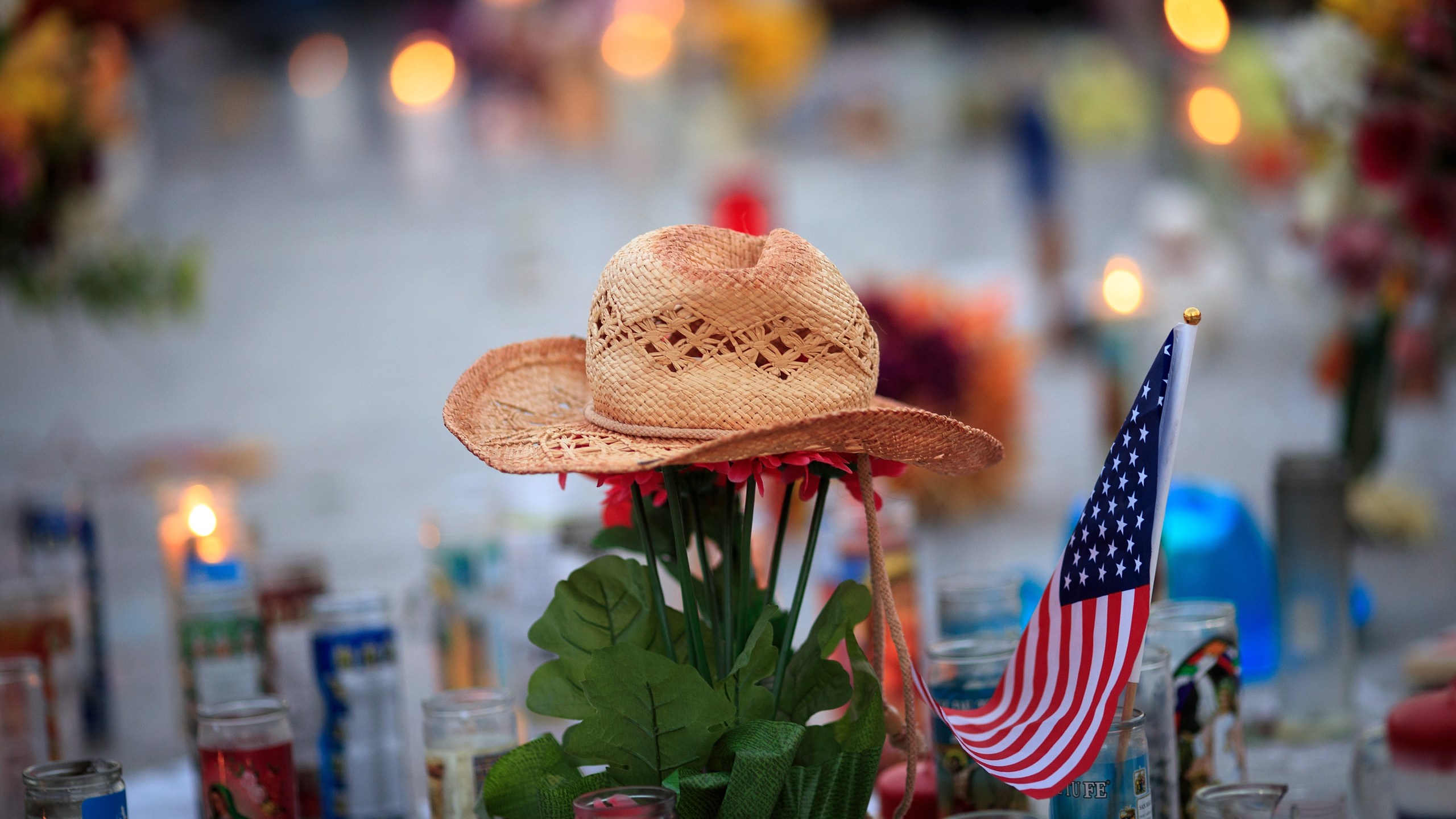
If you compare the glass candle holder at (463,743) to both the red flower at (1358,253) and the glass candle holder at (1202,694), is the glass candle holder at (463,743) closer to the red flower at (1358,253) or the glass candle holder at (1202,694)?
the glass candle holder at (1202,694)

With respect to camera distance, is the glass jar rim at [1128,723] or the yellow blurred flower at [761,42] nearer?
the glass jar rim at [1128,723]

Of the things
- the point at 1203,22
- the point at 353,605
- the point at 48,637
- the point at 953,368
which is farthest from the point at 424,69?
the point at 353,605

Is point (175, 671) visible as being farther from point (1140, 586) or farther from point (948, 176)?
point (948, 176)

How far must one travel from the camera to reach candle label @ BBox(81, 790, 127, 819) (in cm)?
94

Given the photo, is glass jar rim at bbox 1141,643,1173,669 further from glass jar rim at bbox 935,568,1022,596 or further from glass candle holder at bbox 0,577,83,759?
glass candle holder at bbox 0,577,83,759

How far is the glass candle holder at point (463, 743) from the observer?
3.41 feet

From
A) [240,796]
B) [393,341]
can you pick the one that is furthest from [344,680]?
[393,341]

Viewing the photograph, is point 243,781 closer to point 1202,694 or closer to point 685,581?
point 685,581

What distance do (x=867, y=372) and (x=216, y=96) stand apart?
1089cm

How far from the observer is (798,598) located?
95 cm

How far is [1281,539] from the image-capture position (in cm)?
143

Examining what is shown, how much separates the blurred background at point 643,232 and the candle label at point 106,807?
337mm

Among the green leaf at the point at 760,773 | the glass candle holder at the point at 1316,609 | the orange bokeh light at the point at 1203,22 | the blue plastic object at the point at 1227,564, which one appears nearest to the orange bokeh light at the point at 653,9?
the orange bokeh light at the point at 1203,22

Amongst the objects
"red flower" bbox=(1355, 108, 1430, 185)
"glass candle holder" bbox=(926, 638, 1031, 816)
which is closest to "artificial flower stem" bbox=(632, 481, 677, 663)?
"glass candle holder" bbox=(926, 638, 1031, 816)
